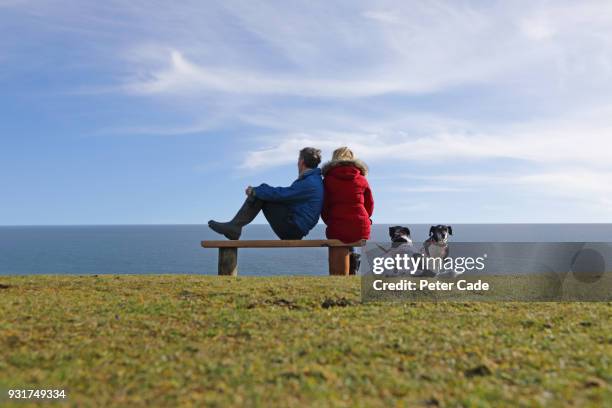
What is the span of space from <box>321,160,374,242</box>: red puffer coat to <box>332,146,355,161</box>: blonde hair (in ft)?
1.11

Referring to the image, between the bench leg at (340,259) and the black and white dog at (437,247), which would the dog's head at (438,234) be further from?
the bench leg at (340,259)

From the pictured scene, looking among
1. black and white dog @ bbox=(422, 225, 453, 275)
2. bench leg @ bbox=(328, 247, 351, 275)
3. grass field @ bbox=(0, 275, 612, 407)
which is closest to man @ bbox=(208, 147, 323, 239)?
bench leg @ bbox=(328, 247, 351, 275)

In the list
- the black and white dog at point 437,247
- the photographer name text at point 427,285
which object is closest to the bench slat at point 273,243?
the black and white dog at point 437,247

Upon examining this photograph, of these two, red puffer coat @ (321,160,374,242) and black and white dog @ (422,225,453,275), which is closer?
black and white dog @ (422,225,453,275)

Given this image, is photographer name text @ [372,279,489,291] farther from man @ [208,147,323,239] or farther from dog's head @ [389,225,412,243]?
man @ [208,147,323,239]

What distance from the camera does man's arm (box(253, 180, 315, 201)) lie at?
14.9 m

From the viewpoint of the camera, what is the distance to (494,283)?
12625mm

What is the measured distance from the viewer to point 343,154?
1582 cm

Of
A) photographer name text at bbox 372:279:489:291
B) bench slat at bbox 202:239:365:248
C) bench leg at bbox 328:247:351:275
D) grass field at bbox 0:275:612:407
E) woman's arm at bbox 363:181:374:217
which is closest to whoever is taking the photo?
grass field at bbox 0:275:612:407

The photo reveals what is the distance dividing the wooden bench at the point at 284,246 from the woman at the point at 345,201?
1.13 feet

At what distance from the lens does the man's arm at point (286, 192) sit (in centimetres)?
1493

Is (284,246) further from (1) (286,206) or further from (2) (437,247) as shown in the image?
(2) (437,247)

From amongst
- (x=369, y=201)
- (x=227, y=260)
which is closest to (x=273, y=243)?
(x=227, y=260)

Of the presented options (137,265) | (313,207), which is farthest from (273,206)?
(137,265)
